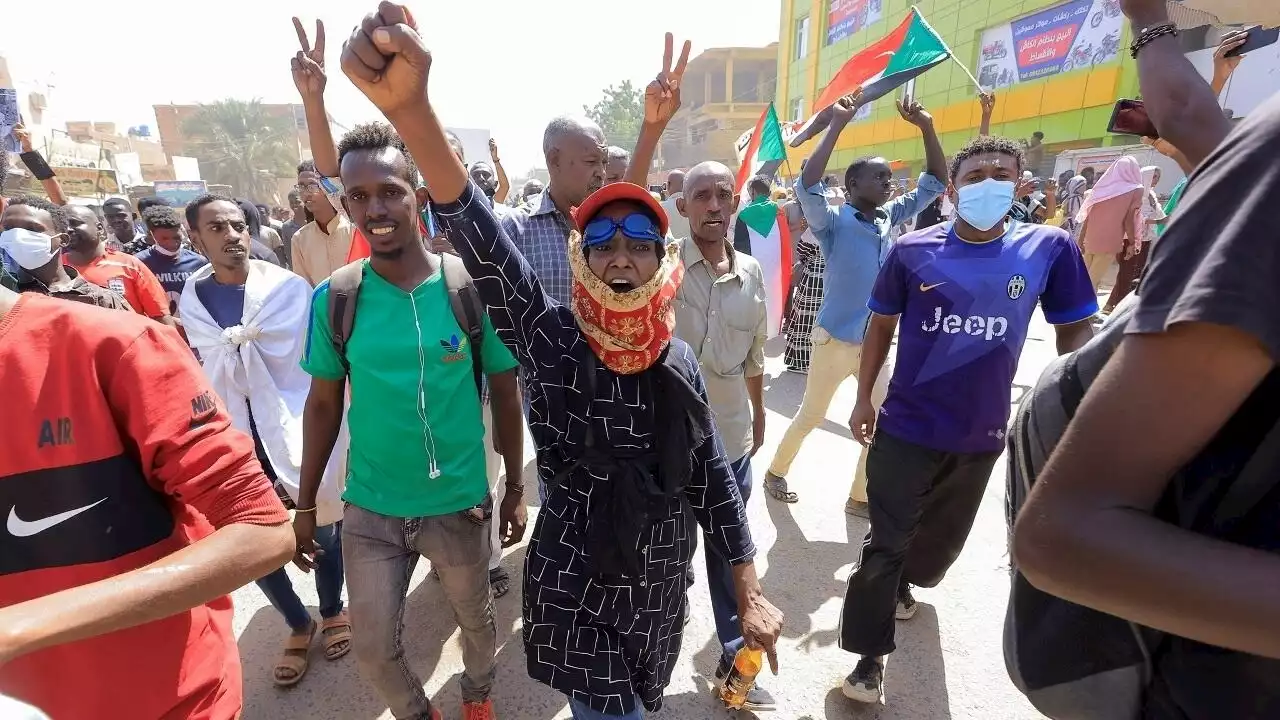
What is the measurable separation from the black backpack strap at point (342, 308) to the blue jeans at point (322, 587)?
3.68 ft

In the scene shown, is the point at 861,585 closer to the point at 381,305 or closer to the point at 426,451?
the point at 426,451

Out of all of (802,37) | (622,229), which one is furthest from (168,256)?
(802,37)

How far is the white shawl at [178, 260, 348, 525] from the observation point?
262cm

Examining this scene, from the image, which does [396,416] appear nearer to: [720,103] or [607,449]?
[607,449]

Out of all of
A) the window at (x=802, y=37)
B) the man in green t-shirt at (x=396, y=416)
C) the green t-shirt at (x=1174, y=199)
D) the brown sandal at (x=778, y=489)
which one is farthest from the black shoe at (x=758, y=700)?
the window at (x=802, y=37)

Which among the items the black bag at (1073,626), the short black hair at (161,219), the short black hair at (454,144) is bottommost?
the black bag at (1073,626)

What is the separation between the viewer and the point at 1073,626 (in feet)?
2.98

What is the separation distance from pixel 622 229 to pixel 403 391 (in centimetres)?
92

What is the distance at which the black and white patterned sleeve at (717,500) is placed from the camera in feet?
5.96

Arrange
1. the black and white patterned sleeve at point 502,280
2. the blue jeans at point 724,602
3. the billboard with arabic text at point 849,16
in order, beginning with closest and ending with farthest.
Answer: the black and white patterned sleeve at point 502,280, the blue jeans at point 724,602, the billboard with arabic text at point 849,16

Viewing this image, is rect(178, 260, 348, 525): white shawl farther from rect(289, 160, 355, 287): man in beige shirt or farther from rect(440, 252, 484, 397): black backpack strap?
rect(289, 160, 355, 287): man in beige shirt

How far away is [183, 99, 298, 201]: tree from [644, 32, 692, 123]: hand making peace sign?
44014 mm

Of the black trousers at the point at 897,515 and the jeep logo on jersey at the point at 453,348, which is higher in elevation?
the jeep logo on jersey at the point at 453,348

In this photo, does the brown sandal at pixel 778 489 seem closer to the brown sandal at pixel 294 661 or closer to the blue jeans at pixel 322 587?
the blue jeans at pixel 322 587
